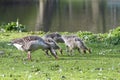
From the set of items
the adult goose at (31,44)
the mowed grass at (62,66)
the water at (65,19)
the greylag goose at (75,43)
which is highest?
the adult goose at (31,44)

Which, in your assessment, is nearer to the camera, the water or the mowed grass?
the mowed grass

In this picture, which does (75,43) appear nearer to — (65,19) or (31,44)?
(31,44)

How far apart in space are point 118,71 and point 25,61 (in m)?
→ 4.15

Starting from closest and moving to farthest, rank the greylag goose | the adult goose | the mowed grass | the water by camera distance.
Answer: the mowed grass → the adult goose → the greylag goose → the water

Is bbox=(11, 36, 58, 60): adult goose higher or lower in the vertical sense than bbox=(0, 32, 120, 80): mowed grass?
higher

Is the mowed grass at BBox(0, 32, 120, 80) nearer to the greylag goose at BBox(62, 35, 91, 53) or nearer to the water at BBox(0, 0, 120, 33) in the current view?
the greylag goose at BBox(62, 35, 91, 53)

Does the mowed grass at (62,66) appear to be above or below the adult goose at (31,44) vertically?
below

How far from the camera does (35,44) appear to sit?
16.5 metres

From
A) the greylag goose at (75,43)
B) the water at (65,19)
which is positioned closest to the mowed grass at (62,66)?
the greylag goose at (75,43)

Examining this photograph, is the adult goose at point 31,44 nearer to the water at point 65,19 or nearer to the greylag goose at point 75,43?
the greylag goose at point 75,43

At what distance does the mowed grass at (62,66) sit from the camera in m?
13.0

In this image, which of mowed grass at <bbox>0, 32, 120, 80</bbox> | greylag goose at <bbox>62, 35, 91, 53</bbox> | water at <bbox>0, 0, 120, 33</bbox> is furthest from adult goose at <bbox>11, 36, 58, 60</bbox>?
water at <bbox>0, 0, 120, 33</bbox>

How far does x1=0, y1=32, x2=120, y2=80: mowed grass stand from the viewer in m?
13.0

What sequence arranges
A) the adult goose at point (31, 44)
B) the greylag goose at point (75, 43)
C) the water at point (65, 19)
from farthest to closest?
the water at point (65, 19)
the greylag goose at point (75, 43)
the adult goose at point (31, 44)
